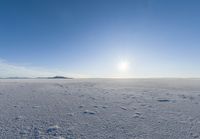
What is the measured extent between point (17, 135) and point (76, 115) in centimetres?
299

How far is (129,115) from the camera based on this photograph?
7898mm

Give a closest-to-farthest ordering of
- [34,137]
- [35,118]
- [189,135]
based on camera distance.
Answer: [34,137] → [189,135] → [35,118]

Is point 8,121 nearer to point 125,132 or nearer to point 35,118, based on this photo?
point 35,118

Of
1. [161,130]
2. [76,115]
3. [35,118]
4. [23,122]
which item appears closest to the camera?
[161,130]

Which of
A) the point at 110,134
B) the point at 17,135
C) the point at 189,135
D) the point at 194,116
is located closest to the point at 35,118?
the point at 17,135

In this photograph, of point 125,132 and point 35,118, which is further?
point 35,118

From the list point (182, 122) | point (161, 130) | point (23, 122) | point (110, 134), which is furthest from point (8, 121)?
point (182, 122)

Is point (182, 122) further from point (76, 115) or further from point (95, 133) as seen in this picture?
point (76, 115)

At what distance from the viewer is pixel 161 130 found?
19.7 feet

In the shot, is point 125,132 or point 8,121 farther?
point 8,121

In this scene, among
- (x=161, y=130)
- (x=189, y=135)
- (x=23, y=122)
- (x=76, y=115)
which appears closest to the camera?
(x=189, y=135)

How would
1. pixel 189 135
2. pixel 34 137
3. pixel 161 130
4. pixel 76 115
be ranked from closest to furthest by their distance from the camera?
pixel 34 137
pixel 189 135
pixel 161 130
pixel 76 115

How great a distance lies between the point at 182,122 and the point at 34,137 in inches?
239

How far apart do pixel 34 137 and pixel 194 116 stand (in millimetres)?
7416
